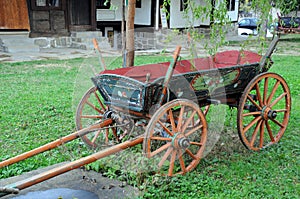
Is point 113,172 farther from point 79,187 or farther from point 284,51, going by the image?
point 284,51

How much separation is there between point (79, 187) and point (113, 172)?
363mm

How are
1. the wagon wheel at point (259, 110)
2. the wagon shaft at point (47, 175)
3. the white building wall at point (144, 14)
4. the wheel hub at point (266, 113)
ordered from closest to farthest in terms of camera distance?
the wagon shaft at point (47, 175), the wagon wheel at point (259, 110), the wheel hub at point (266, 113), the white building wall at point (144, 14)

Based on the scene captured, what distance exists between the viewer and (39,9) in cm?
1339

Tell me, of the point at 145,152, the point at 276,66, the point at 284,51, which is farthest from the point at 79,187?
the point at 284,51

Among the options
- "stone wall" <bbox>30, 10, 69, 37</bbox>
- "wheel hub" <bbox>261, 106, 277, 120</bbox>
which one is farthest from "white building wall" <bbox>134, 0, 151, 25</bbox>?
"wheel hub" <bbox>261, 106, 277, 120</bbox>

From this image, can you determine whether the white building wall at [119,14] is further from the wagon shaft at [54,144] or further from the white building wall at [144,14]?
the wagon shaft at [54,144]

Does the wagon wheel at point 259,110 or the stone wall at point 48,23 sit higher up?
the stone wall at point 48,23

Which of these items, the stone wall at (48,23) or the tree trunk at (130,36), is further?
the stone wall at (48,23)

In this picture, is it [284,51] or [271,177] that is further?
[284,51]

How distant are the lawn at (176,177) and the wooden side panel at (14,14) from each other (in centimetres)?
669

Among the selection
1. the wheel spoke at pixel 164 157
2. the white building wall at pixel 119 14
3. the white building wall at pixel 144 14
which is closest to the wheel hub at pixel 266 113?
the wheel spoke at pixel 164 157

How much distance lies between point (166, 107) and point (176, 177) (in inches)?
28.5

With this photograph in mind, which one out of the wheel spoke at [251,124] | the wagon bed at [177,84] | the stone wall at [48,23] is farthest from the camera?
the stone wall at [48,23]

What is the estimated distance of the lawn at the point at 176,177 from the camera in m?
3.30
